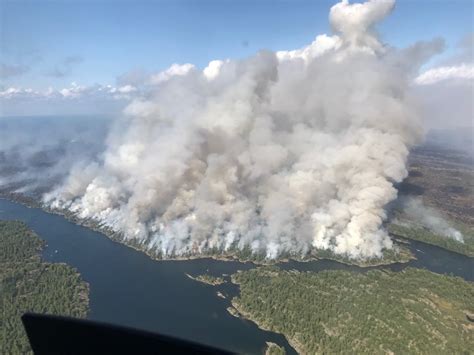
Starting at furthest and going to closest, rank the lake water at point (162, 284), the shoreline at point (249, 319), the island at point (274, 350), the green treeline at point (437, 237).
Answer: the green treeline at point (437, 237), the lake water at point (162, 284), the shoreline at point (249, 319), the island at point (274, 350)

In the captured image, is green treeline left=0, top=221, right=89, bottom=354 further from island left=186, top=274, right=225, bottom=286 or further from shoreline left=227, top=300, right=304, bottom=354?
shoreline left=227, top=300, right=304, bottom=354

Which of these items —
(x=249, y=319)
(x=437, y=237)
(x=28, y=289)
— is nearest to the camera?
(x=249, y=319)

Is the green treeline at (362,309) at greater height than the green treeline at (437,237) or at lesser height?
greater

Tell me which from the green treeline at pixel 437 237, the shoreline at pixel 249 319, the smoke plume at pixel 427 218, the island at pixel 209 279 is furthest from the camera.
Answer: the smoke plume at pixel 427 218

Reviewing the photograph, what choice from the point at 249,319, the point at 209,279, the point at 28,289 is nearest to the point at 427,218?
the point at 209,279

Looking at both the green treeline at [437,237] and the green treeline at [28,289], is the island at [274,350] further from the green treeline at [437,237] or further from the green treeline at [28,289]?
the green treeline at [437,237]

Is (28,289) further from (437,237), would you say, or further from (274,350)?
(437,237)

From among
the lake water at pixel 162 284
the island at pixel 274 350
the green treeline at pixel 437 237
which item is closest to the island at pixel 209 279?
the lake water at pixel 162 284
